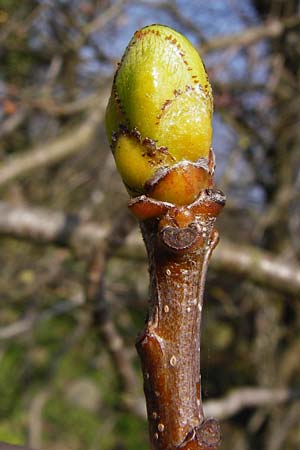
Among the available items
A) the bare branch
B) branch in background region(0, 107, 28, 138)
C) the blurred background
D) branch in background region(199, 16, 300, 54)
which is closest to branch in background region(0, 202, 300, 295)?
the blurred background

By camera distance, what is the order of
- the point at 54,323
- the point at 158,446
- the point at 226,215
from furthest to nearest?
the point at 54,323, the point at 226,215, the point at 158,446

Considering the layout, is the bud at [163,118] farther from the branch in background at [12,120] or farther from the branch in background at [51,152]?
the branch in background at [12,120]

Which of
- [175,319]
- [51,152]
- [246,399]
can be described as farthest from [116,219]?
[175,319]

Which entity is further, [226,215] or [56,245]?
[226,215]

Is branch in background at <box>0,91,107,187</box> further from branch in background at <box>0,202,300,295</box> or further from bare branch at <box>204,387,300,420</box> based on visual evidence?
bare branch at <box>204,387,300,420</box>

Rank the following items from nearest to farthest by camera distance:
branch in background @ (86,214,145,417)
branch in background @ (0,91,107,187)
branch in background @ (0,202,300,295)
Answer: branch in background @ (86,214,145,417)
branch in background @ (0,202,300,295)
branch in background @ (0,91,107,187)

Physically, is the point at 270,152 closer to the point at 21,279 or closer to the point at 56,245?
the point at 21,279

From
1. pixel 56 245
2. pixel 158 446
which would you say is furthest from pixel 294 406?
pixel 158 446

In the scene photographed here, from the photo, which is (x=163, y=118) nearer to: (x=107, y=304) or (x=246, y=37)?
(x=107, y=304)
